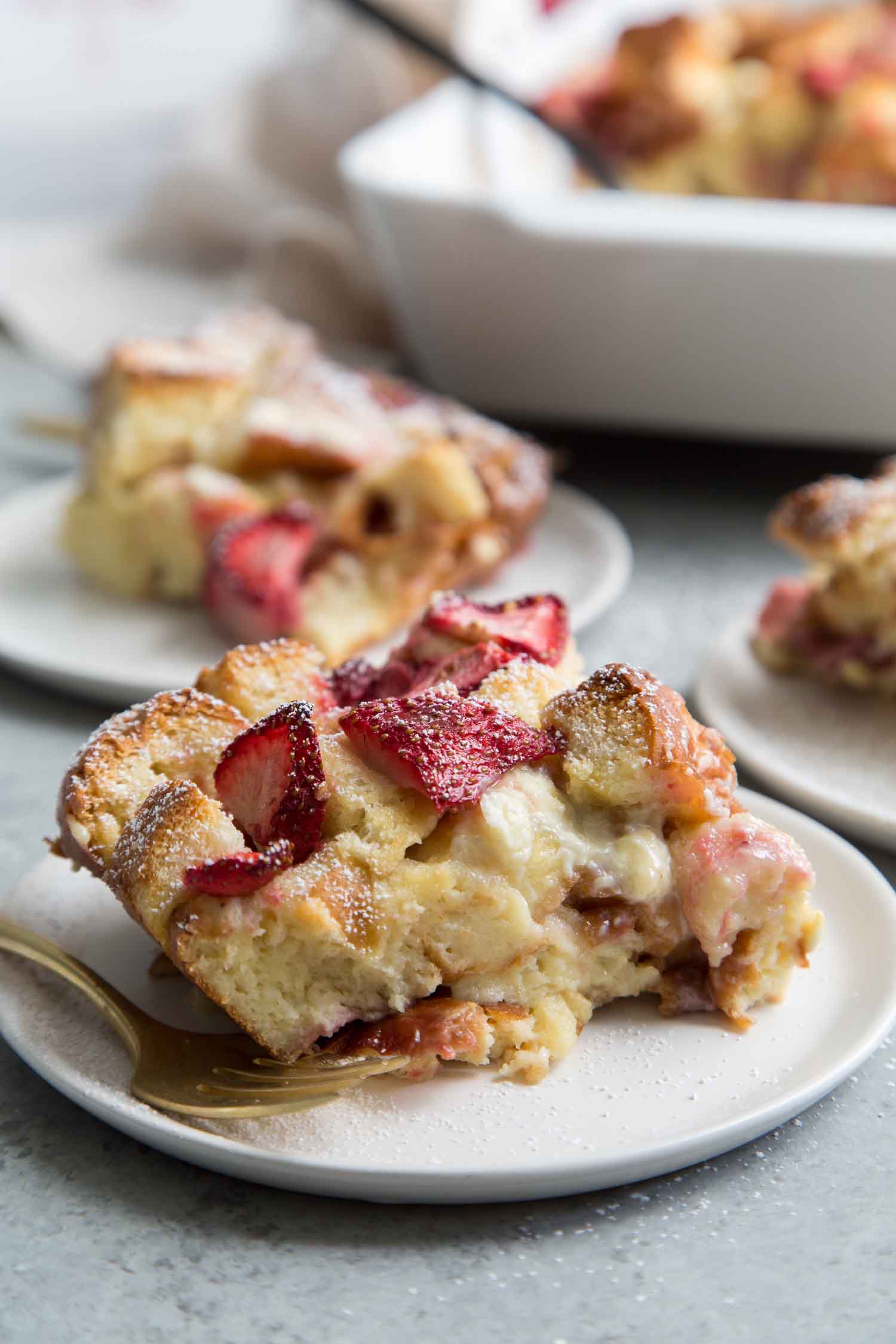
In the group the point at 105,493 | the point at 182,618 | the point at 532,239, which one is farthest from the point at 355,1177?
the point at 532,239

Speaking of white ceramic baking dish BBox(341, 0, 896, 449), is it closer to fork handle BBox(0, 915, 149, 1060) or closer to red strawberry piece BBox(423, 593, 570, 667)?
red strawberry piece BBox(423, 593, 570, 667)

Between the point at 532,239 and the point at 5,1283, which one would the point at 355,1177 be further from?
the point at 532,239

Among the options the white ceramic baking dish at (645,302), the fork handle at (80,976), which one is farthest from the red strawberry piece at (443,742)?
the white ceramic baking dish at (645,302)

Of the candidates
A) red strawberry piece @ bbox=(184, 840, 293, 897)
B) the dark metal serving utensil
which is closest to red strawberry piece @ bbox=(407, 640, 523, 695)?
red strawberry piece @ bbox=(184, 840, 293, 897)

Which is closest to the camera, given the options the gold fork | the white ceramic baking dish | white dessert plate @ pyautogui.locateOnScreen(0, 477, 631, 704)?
the gold fork

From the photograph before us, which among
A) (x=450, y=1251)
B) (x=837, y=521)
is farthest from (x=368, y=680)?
(x=837, y=521)

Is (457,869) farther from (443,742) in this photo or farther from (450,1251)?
(450,1251)

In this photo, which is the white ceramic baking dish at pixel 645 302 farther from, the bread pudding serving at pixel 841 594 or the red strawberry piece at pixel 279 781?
the red strawberry piece at pixel 279 781
